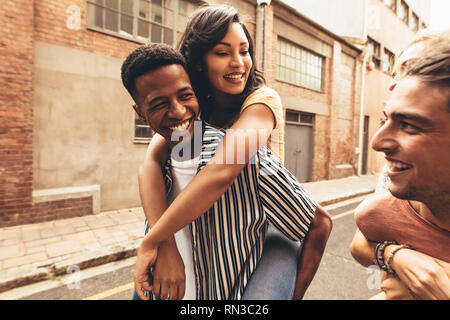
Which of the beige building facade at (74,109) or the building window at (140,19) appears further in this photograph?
the building window at (140,19)

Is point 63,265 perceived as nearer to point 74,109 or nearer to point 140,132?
point 74,109

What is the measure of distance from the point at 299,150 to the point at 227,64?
9.55 meters

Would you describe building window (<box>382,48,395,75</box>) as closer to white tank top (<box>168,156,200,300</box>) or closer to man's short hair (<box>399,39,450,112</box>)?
man's short hair (<box>399,39,450,112</box>)

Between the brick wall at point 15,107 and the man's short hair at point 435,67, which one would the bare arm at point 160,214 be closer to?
the man's short hair at point 435,67

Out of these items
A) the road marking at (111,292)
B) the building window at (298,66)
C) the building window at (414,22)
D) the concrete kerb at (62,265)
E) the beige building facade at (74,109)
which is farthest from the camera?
the building window at (414,22)

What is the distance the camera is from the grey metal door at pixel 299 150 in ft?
32.7

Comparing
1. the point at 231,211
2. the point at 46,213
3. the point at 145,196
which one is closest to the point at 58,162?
the point at 46,213

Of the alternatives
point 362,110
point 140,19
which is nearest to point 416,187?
point 140,19

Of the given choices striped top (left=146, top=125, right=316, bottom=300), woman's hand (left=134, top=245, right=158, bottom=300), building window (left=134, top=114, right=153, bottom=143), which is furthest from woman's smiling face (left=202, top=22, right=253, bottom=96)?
building window (left=134, top=114, right=153, bottom=143)

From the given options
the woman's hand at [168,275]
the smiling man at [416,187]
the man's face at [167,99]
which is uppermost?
the man's face at [167,99]

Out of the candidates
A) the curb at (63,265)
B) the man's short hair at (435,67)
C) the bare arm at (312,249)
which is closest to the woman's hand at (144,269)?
the bare arm at (312,249)

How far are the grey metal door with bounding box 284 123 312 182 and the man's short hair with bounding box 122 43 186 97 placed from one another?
9.02m

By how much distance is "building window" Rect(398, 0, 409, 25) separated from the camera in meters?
15.9

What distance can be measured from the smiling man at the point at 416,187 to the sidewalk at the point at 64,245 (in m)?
3.69
